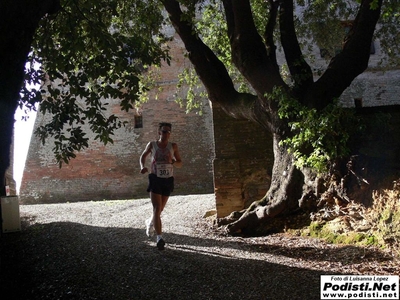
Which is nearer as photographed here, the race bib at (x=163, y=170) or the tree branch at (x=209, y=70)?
the race bib at (x=163, y=170)

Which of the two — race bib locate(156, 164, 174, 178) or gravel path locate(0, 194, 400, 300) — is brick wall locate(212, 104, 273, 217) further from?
race bib locate(156, 164, 174, 178)

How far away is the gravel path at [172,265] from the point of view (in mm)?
3912

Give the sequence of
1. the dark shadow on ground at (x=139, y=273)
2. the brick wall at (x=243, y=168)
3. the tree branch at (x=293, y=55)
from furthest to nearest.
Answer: the brick wall at (x=243, y=168), the tree branch at (x=293, y=55), the dark shadow on ground at (x=139, y=273)

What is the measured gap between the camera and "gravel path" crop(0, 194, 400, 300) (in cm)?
391

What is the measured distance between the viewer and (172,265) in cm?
483

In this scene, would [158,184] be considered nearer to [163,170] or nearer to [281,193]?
[163,170]

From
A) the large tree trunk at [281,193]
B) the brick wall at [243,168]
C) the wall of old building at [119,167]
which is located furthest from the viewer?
the wall of old building at [119,167]

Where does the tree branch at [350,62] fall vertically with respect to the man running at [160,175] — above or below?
above

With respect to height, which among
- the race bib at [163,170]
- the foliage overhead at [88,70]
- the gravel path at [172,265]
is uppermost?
the foliage overhead at [88,70]

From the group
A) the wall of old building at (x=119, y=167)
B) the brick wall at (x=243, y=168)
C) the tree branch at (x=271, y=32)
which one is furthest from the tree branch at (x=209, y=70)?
the wall of old building at (x=119, y=167)

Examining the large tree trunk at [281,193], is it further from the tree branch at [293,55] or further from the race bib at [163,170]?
the race bib at [163,170]

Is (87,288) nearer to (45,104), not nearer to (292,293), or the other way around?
(292,293)

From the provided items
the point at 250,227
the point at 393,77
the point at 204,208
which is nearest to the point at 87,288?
the point at 250,227

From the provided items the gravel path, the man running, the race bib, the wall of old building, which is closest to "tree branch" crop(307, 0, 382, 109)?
the gravel path
